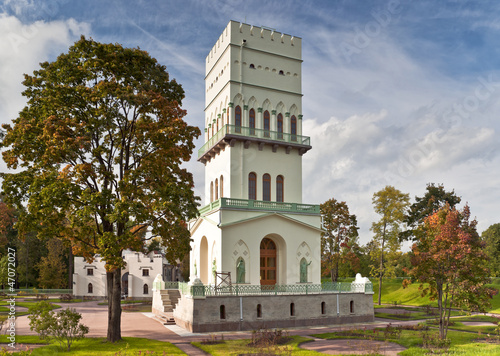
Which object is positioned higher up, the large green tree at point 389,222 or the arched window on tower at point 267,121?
the arched window on tower at point 267,121

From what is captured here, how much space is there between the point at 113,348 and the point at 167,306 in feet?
37.2

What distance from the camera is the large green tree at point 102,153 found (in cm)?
1756

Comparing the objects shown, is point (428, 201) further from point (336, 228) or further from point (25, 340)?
point (25, 340)

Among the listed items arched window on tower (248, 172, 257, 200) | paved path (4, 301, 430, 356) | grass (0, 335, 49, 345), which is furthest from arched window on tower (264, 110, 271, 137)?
grass (0, 335, 49, 345)

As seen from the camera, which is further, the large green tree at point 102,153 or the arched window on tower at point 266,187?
the arched window on tower at point 266,187

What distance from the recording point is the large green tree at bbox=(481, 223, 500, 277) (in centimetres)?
5608

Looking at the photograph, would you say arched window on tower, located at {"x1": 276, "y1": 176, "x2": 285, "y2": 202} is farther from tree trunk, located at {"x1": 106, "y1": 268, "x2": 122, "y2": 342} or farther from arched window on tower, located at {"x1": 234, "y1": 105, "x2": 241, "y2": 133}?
tree trunk, located at {"x1": 106, "y1": 268, "x2": 122, "y2": 342}

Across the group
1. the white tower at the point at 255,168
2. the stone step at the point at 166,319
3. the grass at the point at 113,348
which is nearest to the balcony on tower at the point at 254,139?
the white tower at the point at 255,168

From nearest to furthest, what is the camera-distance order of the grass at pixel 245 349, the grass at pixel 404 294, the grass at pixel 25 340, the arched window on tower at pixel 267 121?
the grass at pixel 245 349 → the grass at pixel 25 340 → the arched window on tower at pixel 267 121 → the grass at pixel 404 294

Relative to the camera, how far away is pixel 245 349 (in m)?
17.3

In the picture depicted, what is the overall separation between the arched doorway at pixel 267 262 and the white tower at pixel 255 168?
7cm

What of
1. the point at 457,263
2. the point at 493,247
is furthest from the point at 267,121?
the point at 493,247

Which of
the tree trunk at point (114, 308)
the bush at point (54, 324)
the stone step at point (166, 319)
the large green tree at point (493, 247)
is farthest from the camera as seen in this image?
the large green tree at point (493, 247)

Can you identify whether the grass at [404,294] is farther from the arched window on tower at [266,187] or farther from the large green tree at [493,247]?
the arched window on tower at [266,187]
